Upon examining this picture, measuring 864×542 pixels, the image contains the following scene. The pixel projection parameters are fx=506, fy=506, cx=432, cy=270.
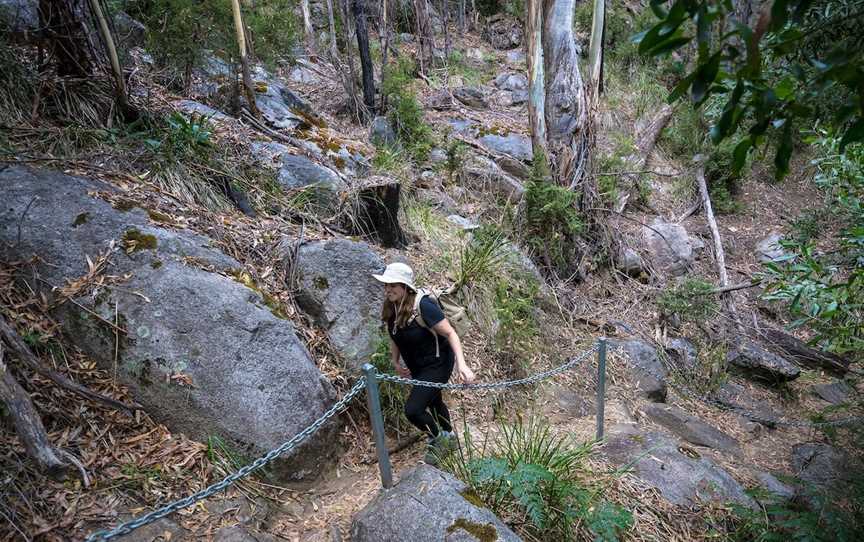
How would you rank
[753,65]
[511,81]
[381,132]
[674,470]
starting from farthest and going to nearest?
1. [511,81]
2. [381,132]
3. [674,470]
4. [753,65]

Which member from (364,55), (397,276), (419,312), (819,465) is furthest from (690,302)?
(364,55)

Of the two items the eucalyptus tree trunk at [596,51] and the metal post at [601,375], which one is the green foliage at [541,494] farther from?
the eucalyptus tree trunk at [596,51]

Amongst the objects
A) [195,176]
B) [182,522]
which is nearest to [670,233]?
[195,176]

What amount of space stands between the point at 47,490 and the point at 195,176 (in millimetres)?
3283

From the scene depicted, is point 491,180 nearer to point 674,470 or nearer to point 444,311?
point 444,311

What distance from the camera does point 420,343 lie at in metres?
3.89

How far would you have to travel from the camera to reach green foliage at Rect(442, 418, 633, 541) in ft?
10.4

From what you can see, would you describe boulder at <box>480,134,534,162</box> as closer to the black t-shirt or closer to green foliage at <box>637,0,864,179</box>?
the black t-shirt

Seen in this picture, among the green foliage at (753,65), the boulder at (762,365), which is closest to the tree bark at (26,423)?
the green foliage at (753,65)

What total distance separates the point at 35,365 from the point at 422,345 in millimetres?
2498

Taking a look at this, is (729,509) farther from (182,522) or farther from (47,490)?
(47,490)

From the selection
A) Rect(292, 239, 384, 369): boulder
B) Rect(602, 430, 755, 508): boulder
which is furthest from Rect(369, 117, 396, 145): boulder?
Rect(602, 430, 755, 508): boulder

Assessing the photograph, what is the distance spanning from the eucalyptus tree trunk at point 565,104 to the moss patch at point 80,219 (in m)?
6.48

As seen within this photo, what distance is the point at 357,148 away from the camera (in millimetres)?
8102
